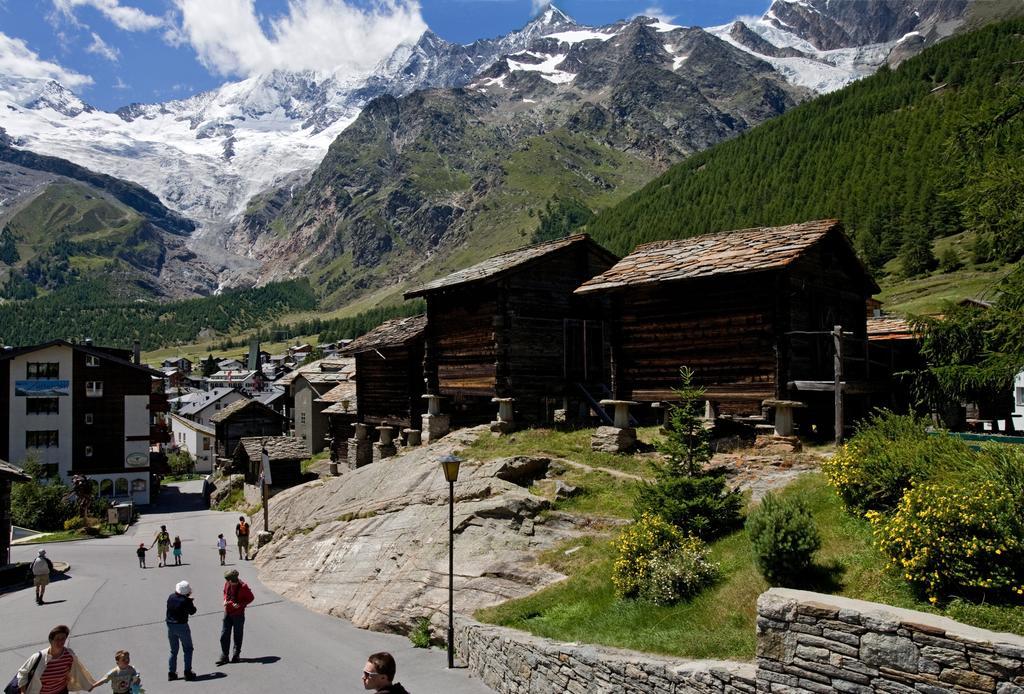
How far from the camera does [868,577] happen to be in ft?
37.8

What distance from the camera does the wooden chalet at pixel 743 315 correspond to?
20828mm

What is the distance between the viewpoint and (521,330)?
2908 cm

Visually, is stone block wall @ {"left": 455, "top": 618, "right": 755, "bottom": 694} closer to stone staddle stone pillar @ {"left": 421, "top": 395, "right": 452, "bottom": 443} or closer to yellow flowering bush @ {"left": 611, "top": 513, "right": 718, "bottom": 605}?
yellow flowering bush @ {"left": 611, "top": 513, "right": 718, "bottom": 605}

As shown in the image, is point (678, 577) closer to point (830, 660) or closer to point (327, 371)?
point (830, 660)

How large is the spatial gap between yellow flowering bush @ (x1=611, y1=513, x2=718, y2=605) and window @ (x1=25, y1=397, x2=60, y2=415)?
5587 cm

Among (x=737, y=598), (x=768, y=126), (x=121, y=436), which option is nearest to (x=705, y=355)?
(x=737, y=598)

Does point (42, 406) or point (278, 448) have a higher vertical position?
point (42, 406)

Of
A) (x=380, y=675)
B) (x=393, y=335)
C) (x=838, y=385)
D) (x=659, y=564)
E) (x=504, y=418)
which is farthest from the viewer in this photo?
(x=393, y=335)

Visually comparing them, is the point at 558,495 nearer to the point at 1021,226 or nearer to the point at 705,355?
the point at 705,355

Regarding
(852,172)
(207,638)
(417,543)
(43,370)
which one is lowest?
(207,638)

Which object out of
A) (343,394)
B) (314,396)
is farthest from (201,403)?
(343,394)

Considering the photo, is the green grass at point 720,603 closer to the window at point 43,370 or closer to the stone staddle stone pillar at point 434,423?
the stone staddle stone pillar at point 434,423

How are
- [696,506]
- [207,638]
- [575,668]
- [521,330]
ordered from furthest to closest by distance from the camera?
[521,330], [207,638], [696,506], [575,668]

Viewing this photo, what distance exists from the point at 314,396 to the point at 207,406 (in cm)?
5164
